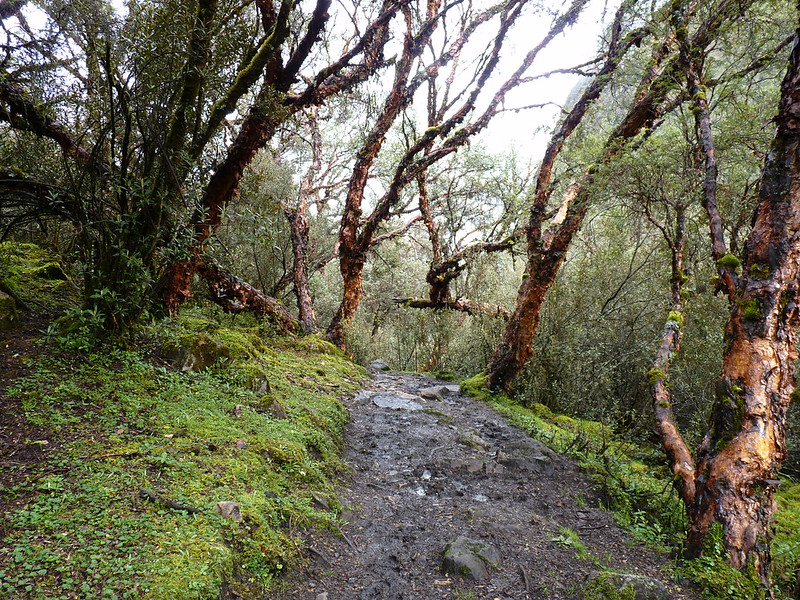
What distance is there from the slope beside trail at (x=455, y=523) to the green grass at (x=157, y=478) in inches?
13.2

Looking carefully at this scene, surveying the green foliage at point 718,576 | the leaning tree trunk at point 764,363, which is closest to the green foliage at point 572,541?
the green foliage at point 718,576

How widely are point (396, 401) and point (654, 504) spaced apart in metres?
4.13

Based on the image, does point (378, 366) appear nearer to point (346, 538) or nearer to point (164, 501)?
point (346, 538)

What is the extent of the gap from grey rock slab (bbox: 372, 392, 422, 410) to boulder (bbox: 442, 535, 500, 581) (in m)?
3.63

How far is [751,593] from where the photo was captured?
2566 millimetres

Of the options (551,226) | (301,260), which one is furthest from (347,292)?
(551,226)

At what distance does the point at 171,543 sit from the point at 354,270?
875cm

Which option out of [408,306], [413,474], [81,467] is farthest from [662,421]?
[408,306]

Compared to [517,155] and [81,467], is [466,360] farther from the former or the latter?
[81,467]

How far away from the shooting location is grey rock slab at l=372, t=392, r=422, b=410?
6867 millimetres

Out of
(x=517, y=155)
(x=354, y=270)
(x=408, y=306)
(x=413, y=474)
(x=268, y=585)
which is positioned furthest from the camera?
(x=517, y=155)

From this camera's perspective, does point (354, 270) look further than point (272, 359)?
Yes

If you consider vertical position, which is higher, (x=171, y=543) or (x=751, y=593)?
Answer: (x=751, y=593)

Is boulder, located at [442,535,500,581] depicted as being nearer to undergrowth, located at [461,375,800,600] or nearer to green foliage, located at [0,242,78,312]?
undergrowth, located at [461,375,800,600]
